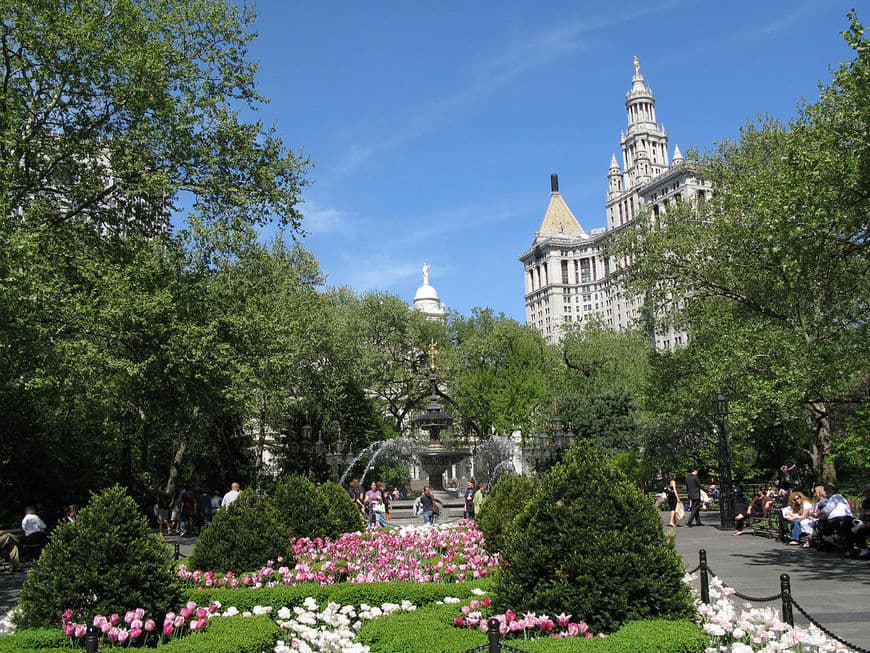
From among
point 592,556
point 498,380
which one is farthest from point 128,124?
point 498,380

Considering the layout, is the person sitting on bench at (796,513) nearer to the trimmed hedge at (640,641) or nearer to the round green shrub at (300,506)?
the round green shrub at (300,506)

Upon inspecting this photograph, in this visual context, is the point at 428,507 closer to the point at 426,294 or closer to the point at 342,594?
the point at 342,594

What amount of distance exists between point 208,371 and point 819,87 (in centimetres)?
1820

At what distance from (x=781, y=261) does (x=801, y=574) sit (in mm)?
11957

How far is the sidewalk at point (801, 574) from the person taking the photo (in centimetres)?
938

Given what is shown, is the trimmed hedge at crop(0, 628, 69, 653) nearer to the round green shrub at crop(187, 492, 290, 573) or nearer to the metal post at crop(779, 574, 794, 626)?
the round green shrub at crop(187, 492, 290, 573)

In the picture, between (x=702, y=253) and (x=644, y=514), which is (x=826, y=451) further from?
(x=644, y=514)

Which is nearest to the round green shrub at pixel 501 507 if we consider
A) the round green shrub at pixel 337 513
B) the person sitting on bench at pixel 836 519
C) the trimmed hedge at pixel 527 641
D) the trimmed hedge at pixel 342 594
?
the round green shrub at pixel 337 513

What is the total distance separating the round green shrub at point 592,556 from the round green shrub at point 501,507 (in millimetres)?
4840

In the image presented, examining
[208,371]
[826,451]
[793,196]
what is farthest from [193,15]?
[826,451]

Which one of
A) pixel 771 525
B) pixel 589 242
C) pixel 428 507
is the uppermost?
pixel 589 242

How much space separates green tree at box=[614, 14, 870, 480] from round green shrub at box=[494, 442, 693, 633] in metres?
10.3

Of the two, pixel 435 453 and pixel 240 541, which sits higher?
pixel 435 453

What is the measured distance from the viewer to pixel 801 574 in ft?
43.0
